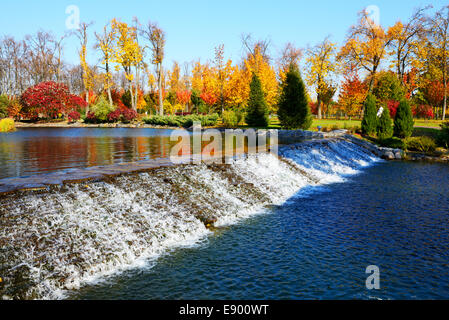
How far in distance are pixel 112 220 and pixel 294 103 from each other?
23917 mm

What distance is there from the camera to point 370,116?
2558 cm


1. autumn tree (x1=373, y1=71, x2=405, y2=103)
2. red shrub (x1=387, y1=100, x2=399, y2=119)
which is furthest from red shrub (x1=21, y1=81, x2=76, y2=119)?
autumn tree (x1=373, y1=71, x2=405, y2=103)

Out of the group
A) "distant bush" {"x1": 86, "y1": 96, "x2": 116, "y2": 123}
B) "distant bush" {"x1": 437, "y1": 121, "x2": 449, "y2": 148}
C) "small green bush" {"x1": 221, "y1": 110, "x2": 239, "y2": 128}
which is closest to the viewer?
"distant bush" {"x1": 437, "y1": 121, "x2": 449, "y2": 148}

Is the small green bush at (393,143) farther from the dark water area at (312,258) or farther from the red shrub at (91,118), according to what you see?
the red shrub at (91,118)

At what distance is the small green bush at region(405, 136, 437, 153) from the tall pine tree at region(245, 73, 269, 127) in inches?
597

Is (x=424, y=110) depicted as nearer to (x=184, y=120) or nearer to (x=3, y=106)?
(x=184, y=120)

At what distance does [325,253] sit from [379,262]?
2.98 ft

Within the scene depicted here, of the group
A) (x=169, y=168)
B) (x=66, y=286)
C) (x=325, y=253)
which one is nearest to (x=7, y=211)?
(x=66, y=286)

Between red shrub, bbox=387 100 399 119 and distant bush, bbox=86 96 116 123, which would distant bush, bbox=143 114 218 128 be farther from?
red shrub, bbox=387 100 399 119

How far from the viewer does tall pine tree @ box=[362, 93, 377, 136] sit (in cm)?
2508

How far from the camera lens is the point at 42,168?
9320mm
